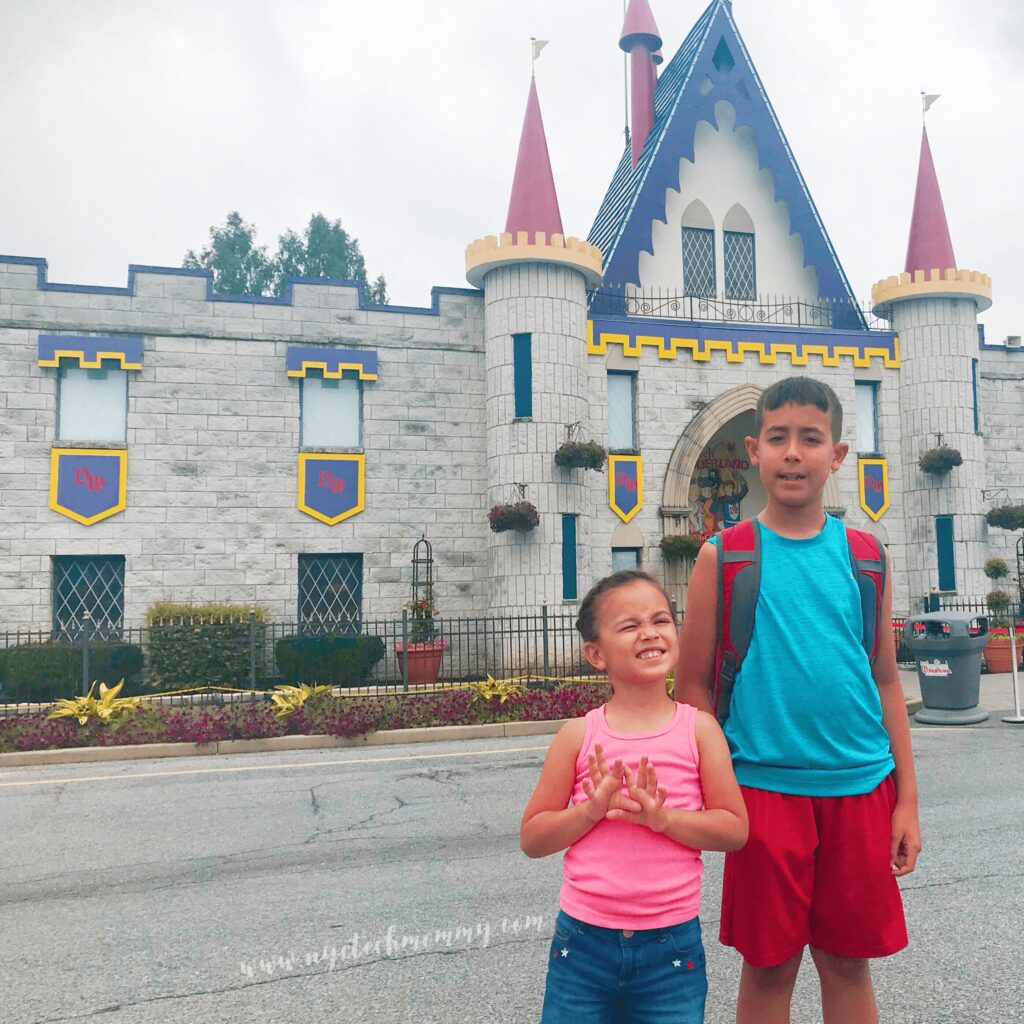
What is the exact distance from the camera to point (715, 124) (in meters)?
19.3

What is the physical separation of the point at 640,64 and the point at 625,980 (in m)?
22.9

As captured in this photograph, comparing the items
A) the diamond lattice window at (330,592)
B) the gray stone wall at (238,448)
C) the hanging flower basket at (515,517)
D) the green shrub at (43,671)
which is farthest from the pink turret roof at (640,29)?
the green shrub at (43,671)

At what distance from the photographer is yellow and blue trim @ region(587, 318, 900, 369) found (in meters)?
17.3

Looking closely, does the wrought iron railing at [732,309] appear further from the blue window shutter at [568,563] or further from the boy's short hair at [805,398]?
the boy's short hair at [805,398]

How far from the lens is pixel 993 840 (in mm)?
5535

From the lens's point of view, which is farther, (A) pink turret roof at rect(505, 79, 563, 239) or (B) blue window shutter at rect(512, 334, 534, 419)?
(A) pink turret roof at rect(505, 79, 563, 239)

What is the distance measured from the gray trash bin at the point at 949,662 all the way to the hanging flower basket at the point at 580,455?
6225mm

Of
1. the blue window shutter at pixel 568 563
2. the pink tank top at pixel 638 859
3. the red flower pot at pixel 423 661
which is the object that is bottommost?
the red flower pot at pixel 423 661

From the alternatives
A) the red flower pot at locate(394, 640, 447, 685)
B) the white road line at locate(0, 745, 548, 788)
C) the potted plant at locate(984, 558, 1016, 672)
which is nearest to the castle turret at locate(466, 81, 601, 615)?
the red flower pot at locate(394, 640, 447, 685)

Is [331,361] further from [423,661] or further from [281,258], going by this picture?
[281,258]

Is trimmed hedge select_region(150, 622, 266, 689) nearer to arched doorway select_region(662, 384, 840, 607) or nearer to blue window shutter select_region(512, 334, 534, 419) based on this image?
blue window shutter select_region(512, 334, 534, 419)

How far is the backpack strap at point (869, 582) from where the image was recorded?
8.14 ft

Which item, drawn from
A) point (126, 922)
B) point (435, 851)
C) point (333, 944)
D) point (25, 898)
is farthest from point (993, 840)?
point (25, 898)

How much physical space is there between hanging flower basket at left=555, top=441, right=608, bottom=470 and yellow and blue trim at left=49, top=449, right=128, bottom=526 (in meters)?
7.32
